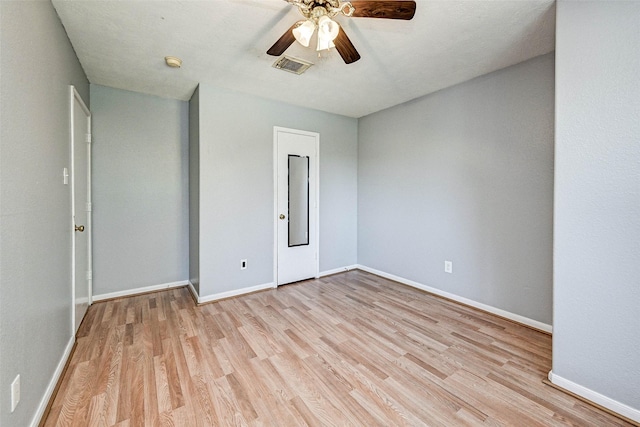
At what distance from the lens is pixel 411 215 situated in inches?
146

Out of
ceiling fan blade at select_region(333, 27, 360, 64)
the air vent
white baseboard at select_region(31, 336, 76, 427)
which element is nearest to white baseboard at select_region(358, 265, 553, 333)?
ceiling fan blade at select_region(333, 27, 360, 64)

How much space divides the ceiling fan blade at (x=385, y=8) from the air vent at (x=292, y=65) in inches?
41.0

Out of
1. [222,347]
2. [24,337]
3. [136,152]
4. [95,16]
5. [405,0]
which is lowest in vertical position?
[222,347]

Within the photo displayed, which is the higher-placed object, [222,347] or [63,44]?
[63,44]

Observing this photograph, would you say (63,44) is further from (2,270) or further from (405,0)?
(405,0)

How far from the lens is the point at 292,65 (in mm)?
2664

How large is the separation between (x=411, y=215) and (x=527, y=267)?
1.40 m

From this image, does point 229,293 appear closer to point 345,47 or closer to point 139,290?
point 139,290

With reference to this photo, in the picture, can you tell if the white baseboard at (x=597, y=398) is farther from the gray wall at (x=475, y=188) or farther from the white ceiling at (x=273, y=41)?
the white ceiling at (x=273, y=41)

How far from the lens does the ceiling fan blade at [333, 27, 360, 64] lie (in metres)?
1.79

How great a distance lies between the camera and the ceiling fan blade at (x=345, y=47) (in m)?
1.79

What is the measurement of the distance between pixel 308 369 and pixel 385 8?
2.38 meters

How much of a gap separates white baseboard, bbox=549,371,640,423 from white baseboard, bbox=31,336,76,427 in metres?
3.06

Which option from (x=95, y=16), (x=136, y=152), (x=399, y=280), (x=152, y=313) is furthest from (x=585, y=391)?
(x=136, y=152)
